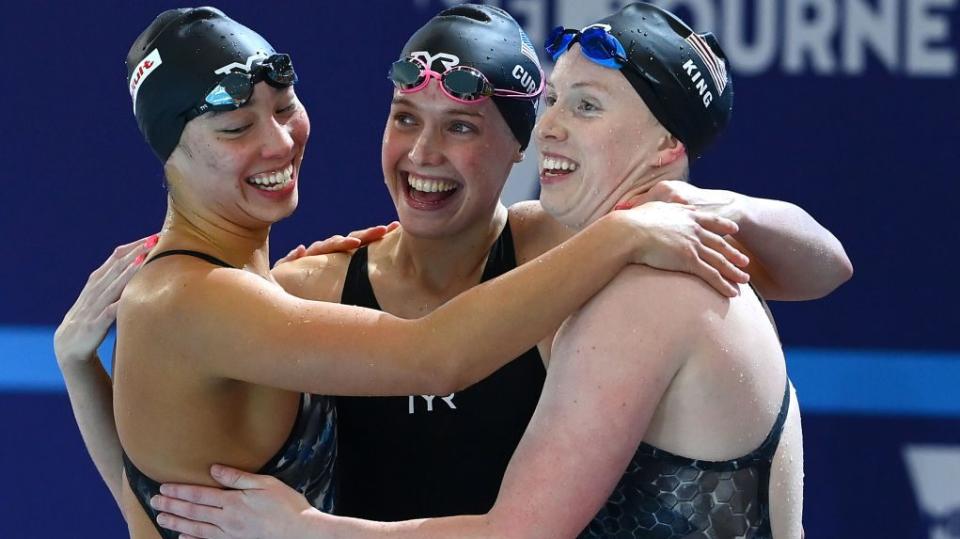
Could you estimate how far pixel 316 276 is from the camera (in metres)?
3.34

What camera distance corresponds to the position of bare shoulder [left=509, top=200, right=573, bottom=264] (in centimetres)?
333

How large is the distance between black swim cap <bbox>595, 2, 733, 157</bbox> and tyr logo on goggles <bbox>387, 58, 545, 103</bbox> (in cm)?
60

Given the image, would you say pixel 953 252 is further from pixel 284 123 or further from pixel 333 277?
pixel 284 123

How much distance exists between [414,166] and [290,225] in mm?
1741

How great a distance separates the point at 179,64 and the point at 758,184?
2699 millimetres

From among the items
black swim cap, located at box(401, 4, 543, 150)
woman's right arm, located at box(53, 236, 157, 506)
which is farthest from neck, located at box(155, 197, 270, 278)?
black swim cap, located at box(401, 4, 543, 150)

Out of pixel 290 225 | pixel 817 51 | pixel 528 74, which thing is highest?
pixel 528 74

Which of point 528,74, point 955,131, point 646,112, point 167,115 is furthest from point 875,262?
point 167,115

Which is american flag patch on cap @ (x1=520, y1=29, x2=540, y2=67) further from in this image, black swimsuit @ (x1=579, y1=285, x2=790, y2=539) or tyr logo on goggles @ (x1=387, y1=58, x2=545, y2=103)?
black swimsuit @ (x1=579, y1=285, x2=790, y2=539)

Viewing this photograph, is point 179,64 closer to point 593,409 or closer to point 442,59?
point 442,59

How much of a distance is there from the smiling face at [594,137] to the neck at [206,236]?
666 mm

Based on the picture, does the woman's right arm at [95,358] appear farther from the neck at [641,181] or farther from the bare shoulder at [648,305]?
the bare shoulder at [648,305]

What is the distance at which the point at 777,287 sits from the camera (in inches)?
115

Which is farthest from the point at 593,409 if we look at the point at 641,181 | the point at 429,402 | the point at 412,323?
the point at 429,402
